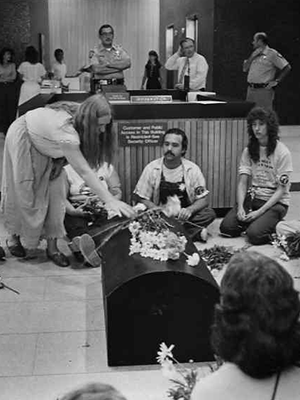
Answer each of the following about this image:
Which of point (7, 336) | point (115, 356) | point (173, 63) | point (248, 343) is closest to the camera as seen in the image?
point (248, 343)

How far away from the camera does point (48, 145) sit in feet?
14.1

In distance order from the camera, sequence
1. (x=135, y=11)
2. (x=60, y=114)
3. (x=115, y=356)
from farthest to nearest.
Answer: (x=135, y=11) → (x=60, y=114) → (x=115, y=356)

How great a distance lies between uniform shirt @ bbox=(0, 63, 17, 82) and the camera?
1150 cm

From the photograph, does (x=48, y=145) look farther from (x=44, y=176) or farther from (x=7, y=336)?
(x=7, y=336)

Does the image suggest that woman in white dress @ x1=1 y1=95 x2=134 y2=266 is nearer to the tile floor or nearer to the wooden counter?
the tile floor

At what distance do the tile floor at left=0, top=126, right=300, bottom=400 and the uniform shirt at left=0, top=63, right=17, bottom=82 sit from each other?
24.3 ft

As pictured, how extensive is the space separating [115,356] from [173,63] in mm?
7099

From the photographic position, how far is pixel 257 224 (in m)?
5.18

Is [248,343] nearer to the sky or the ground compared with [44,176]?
nearer to the sky

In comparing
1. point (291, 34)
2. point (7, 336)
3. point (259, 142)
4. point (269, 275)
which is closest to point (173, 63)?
point (291, 34)

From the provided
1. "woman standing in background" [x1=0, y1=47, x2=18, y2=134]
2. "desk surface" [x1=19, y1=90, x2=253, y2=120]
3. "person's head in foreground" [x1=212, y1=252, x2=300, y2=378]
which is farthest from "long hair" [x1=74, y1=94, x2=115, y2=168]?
"woman standing in background" [x1=0, y1=47, x2=18, y2=134]

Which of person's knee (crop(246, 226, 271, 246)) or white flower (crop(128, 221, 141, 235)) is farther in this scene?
person's knee (crop(246, 226, 271, 246))

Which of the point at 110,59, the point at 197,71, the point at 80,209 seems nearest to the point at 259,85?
the point at 197,71

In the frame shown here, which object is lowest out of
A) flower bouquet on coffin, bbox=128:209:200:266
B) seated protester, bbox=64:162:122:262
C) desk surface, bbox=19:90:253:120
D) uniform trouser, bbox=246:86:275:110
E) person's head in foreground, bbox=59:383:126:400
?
seated protester, bbox=64:162:122:262
